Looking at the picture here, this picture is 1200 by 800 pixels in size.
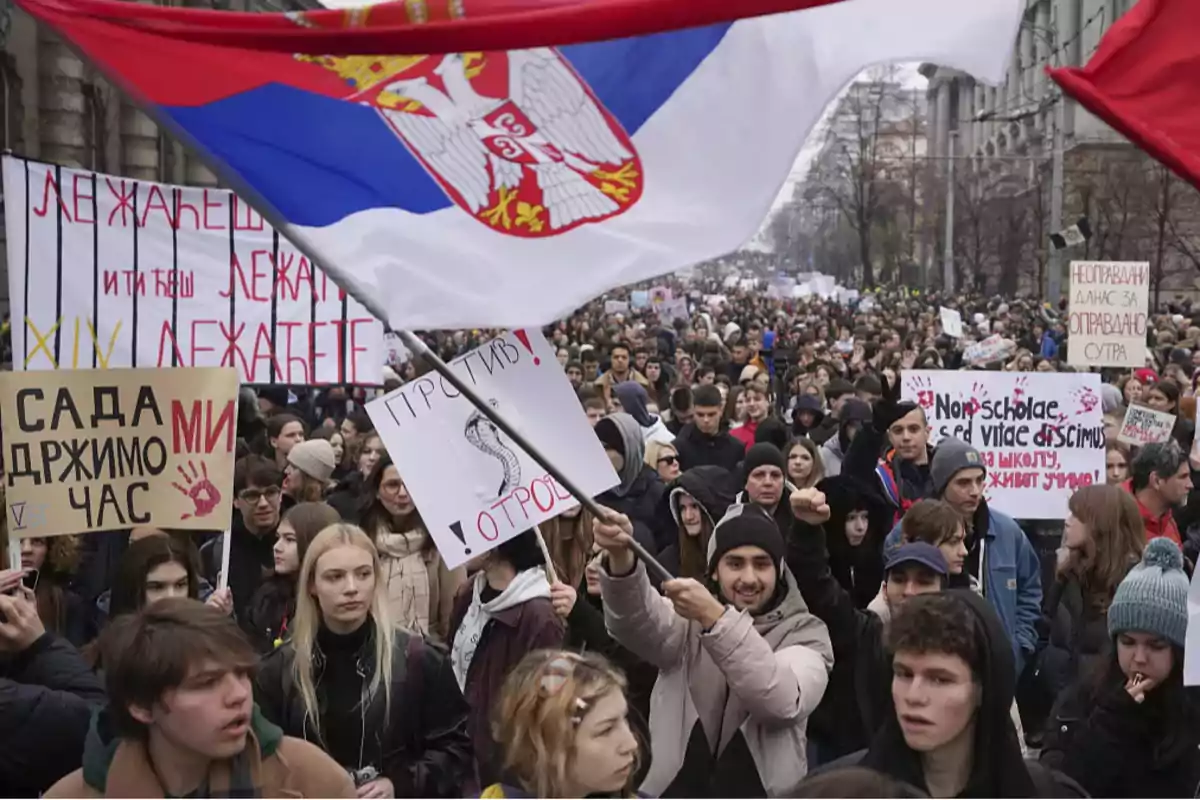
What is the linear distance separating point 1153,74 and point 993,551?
342 cm

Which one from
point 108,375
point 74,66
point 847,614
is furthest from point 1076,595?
point 74,66

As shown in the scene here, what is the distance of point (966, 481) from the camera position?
7398 millimetres

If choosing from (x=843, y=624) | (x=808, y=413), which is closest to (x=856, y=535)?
(x=843, y=624)

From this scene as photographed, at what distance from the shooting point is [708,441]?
36.2 ft

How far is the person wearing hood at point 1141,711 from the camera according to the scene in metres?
4.72

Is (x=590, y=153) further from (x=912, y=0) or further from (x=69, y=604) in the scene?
(x=69, y=604)

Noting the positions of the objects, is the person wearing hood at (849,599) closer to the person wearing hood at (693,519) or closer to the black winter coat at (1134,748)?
the black winter coat at (1134,748)

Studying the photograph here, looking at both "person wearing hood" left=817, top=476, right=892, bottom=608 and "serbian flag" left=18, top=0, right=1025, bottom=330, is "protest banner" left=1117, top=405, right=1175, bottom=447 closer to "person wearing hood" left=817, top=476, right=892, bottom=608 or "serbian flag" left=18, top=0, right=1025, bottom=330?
"person wearing hood" left=817, top=476, right=892, bottom=608

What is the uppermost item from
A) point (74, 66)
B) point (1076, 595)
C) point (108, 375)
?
point (74, 66)

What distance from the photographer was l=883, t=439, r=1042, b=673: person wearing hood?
735cm

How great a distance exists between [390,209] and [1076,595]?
367cm

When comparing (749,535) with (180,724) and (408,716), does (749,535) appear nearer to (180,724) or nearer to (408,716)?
(408,716)

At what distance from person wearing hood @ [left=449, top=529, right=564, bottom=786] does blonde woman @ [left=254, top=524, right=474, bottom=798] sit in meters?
0.74

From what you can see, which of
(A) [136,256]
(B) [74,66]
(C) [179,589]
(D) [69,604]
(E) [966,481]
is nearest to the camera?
(C) [179,589]
